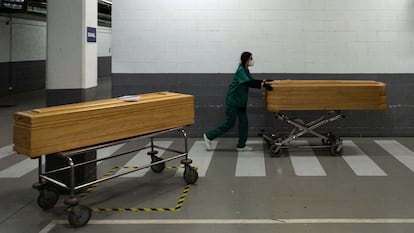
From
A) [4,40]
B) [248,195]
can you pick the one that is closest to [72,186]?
[248,195]

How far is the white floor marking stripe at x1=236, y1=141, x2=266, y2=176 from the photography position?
19.4ft

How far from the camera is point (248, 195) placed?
495cm

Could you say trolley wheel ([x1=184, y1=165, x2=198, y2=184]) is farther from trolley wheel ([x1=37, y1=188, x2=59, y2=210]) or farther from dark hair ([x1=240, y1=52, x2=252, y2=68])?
dark hair ([x1=240, y1=52, x2=252, y2=68])

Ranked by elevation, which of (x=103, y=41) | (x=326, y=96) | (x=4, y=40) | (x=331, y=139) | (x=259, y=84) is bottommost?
(x=331, y=139)

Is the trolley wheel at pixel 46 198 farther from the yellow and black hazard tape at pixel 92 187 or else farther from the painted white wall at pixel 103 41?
the painted white wall at pixel 103 41

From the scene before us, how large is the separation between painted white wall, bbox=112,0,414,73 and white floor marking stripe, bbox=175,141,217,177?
58.5 inches

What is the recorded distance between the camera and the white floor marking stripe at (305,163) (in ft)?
19.4

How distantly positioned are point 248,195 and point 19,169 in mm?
3258

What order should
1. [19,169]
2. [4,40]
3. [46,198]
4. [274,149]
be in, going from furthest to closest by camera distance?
[4,40] < [274,149] < [19,169] < [46,198]

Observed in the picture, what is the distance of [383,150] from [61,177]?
4970 mm

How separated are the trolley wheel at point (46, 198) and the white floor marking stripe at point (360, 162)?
3.74m

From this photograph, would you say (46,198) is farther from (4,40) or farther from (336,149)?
(4,40)

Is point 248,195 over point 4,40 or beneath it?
beneath

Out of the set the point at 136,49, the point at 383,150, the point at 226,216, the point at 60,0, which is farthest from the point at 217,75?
the point at 226,216
